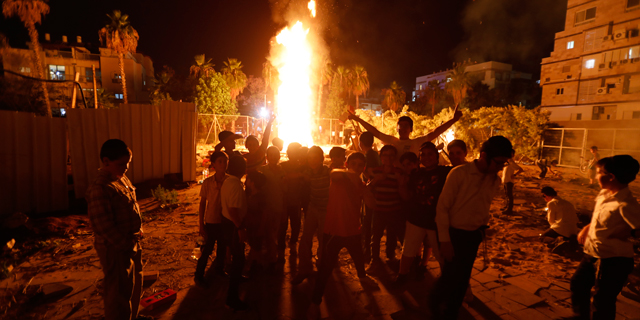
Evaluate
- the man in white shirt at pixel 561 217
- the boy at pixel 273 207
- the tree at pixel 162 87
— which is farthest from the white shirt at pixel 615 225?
the tree at pixel 162 87

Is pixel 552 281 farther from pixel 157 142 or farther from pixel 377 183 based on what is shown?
pixel 157 142

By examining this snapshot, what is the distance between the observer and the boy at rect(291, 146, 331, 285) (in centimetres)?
408

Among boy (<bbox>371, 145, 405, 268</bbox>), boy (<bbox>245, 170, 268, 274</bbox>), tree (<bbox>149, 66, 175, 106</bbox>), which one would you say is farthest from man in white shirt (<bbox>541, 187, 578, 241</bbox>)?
tree (<bbox>149, 66, 175, 106</bbox>)

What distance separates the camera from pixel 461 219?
2879 millimetres

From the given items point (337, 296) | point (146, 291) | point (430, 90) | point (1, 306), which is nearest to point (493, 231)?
point (337, 296)

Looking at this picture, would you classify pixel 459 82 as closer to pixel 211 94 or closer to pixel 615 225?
pixel 211 94

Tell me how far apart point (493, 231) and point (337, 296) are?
4.53 meters

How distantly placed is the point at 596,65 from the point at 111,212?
42.6m

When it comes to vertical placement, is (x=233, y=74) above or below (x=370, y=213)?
above

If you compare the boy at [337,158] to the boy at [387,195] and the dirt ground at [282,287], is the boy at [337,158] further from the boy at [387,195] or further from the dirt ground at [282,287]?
the dirt ground at [282,287]

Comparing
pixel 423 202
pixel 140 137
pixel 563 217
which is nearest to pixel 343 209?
pixel 423 202

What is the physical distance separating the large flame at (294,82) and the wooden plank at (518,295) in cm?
1743

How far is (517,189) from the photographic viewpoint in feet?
37.1

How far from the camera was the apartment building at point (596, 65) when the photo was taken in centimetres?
2802
